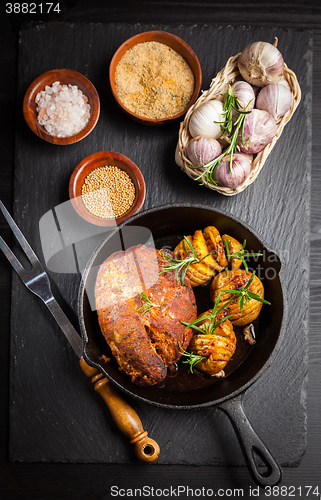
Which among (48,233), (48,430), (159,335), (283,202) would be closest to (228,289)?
(159,335)

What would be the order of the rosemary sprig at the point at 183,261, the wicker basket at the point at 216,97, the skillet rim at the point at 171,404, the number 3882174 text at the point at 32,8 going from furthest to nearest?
the number 3882174 text at the point at 32,8 < the wicker basket at the point at 216,97 < the rosemary sprig at the point at 183,261 < the skillet rim at the point at 171,404

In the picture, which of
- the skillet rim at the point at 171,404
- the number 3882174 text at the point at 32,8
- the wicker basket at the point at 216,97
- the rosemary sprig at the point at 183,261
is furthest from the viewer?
the number 3882174 text at the point at 32,8

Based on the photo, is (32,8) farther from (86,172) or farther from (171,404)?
(171,404)

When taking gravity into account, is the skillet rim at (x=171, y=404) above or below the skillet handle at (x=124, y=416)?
above

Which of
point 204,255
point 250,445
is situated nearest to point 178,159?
point 204,255

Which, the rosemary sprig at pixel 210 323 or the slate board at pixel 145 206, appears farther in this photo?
the slate board at pixel 145 206

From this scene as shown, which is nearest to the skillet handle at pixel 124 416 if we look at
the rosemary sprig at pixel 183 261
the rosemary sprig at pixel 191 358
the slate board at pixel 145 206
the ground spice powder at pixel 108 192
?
the slate board at pixel 145 206

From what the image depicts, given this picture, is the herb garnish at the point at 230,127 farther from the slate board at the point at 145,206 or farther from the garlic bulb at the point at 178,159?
the slate board at the point at 145,206

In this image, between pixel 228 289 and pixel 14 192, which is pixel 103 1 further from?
pixel 228 289
